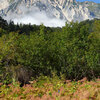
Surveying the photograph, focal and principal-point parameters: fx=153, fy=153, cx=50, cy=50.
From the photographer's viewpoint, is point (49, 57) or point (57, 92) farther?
point (49, 57)

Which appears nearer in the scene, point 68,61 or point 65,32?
point 68,61

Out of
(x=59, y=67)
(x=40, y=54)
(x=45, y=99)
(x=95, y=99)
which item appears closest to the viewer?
(x=95, y=99)

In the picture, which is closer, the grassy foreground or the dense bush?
the grassy foreground

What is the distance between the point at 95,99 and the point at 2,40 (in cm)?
1378

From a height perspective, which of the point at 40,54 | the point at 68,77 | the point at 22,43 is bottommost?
the point at 68,77

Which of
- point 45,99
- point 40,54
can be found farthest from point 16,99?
point 40,54

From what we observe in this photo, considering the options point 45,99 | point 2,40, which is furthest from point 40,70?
point 45,99

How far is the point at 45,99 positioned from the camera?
3840 mm

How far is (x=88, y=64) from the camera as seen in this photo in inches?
613

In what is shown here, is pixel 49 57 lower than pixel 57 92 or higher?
higher

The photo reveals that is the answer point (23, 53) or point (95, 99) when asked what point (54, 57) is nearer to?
point (23, 53)

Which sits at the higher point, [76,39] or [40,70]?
[76,39]

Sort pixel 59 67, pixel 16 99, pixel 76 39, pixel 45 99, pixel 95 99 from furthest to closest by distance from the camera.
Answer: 1. pixel 76 39
2. pixel 59 67
3. pixel 16 99
4. pixel 45 99
5. pixel 95 99

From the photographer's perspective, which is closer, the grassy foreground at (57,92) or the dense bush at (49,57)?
the grassy foreground at (57,92)
